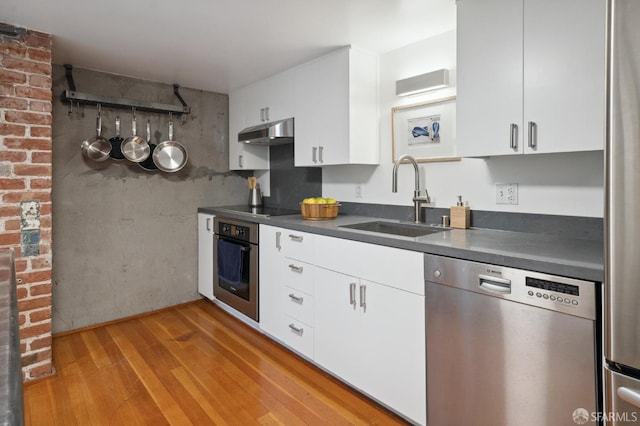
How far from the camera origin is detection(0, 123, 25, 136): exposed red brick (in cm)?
214

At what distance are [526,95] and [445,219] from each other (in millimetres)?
832

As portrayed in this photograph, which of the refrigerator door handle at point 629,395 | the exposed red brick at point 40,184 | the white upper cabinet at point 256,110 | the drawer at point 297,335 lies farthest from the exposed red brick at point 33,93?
the refrigerator door handle at point 629,395

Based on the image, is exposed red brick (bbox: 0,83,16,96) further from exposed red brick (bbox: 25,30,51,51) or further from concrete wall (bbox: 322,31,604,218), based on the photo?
concrete wall (bbox: 322,31,604,218)

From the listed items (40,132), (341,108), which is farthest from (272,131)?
(40,132)

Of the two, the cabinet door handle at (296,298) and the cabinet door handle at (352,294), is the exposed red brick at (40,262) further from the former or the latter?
the cabinet door handle at (352,294)

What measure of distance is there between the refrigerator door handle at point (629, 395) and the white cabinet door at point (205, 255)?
9.91 feet

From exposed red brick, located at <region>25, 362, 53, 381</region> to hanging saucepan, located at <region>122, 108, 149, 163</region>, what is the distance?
1648mm

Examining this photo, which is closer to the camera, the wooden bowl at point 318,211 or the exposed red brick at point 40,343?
the exposed red brick at point 40,343

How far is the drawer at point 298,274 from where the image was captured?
2.33 meters

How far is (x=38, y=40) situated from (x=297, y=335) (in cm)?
245

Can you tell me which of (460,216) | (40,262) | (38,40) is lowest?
(40,262)

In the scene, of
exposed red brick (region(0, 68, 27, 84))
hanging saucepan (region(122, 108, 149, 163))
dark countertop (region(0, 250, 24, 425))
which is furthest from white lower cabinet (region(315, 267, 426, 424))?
exposed red brick (region(0, 68, 27, 84))

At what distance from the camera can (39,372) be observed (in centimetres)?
228

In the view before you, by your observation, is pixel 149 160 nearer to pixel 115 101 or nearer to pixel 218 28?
pixel 115 101
